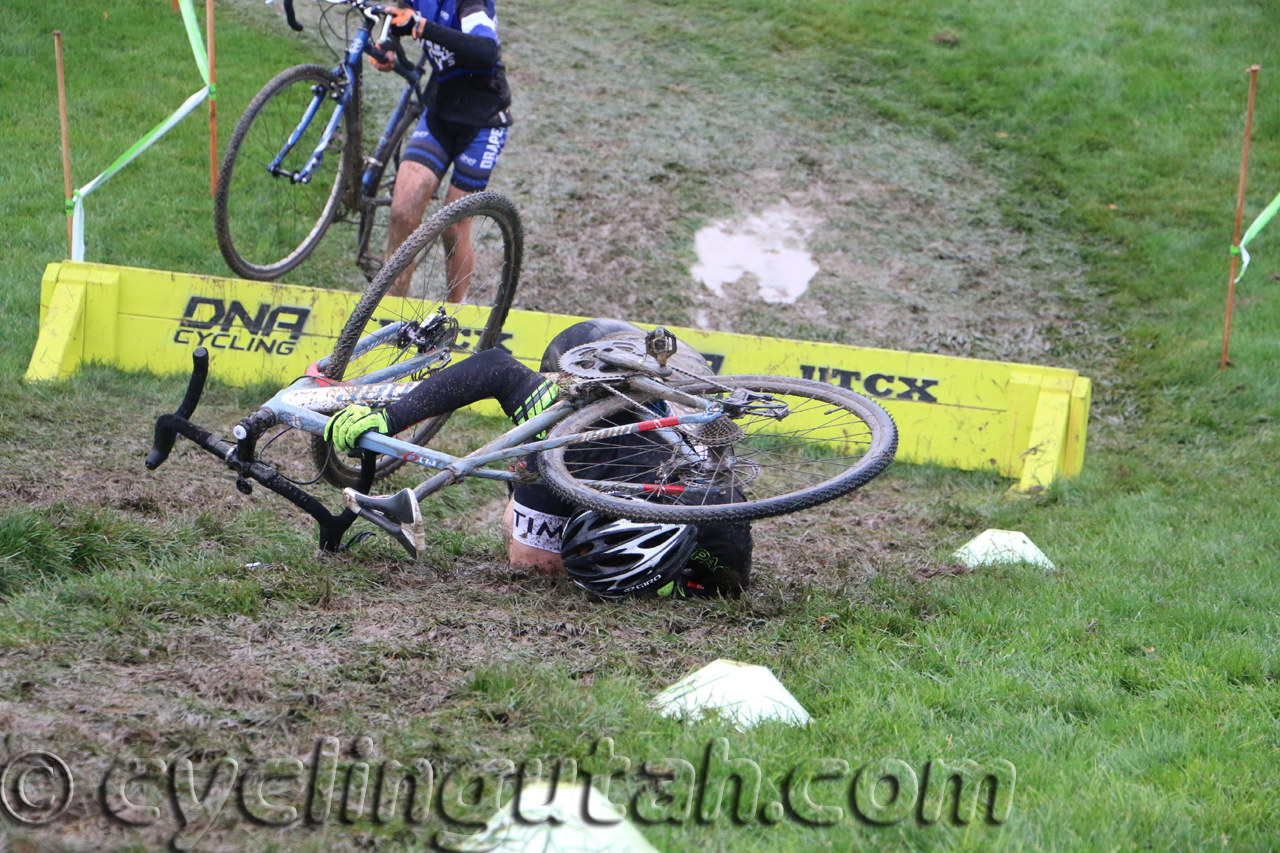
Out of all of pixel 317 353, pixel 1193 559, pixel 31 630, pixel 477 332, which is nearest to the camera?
pixel 31 630

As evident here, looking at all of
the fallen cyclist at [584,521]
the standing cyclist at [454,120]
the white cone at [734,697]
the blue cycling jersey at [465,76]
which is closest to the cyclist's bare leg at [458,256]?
the standing cyclist at [454,120]

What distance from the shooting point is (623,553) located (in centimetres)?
388

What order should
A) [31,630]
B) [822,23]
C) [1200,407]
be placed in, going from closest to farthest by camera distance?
[31,630], [1200,407], [822,23]

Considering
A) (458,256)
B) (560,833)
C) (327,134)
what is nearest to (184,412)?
(458,256)

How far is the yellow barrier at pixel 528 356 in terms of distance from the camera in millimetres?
6215

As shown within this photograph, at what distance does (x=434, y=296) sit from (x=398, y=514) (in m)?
2.69

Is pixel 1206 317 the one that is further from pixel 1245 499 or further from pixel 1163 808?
pixel 1163 808

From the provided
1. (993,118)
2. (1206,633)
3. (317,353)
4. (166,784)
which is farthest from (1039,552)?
(993,118)

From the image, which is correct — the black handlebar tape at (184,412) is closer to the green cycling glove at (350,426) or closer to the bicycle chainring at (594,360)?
the green cycling glove at (350,426)

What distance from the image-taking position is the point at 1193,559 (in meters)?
4.66

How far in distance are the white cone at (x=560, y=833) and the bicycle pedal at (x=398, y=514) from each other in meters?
1.53

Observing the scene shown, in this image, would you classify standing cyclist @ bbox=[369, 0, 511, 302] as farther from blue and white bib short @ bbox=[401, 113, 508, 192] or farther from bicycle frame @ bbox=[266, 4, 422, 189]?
bicycle frame @ bbox=[266, 4, 422, 189]

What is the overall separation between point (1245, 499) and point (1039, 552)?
1695 mm

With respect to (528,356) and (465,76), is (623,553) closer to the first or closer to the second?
(528,356)
